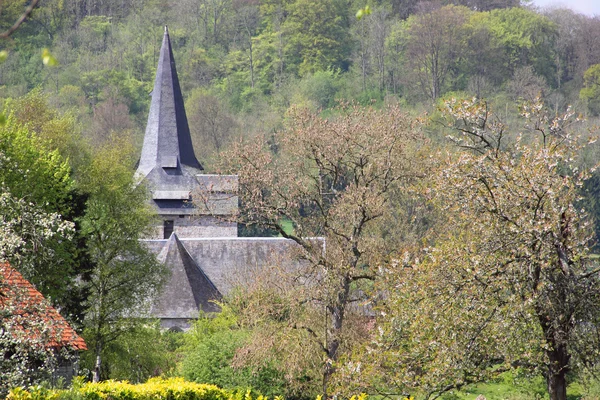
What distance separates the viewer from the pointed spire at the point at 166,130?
54.5 m

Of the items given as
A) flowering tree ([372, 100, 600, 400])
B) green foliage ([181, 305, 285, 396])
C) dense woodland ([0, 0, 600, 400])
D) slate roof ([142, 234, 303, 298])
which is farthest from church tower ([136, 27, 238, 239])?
flowering tree ([372, 100, 600, 400])

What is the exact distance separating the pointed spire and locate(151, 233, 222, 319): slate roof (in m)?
10.9

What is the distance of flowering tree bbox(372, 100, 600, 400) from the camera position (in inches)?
555

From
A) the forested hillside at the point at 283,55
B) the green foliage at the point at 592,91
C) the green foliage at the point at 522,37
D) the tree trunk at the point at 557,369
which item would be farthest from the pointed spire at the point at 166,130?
the green foliage at the point at 522,37

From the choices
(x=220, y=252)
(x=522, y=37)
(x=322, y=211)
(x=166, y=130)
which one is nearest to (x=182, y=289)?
(x=220, y=252)

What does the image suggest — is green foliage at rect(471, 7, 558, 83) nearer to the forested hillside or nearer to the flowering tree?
the forested hillside

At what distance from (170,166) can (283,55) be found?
61.2m

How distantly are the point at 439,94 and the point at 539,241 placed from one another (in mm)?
78690

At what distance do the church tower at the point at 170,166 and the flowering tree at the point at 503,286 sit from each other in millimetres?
33147

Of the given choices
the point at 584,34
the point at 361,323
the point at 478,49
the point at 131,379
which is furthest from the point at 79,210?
the point at 584,34

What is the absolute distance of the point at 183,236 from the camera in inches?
1987

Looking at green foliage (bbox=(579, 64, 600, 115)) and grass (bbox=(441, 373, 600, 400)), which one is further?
green foliage (bbox=(579, 64, 600, 115))

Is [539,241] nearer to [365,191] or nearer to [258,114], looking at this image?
[365,191]

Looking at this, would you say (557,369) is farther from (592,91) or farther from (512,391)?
(592,91)
